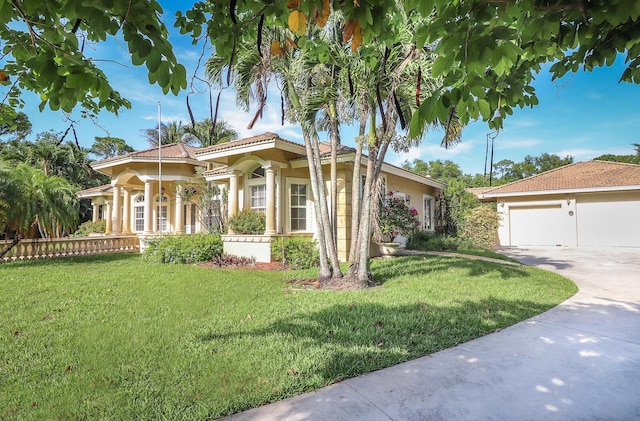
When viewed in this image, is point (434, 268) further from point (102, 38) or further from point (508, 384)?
point (102, 38)

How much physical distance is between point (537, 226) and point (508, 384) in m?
19.7

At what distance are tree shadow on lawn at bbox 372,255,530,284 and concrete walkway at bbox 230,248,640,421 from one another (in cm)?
406

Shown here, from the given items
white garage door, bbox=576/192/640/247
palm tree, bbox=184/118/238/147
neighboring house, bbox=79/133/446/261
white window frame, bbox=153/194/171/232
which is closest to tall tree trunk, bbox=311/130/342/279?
neighboring house, bbox=79/133/446/261

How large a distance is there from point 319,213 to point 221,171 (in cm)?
714

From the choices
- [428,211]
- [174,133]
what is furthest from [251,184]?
[174,133]

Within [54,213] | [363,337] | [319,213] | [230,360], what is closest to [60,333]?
[230,360]

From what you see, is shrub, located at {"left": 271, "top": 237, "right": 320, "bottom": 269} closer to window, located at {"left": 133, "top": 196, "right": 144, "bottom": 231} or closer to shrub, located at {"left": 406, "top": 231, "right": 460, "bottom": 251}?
shrub, located at {"left": 406, "top": 231, "right": 460, "bottom": 251}

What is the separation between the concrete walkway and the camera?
9.12ft

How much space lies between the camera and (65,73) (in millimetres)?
1968

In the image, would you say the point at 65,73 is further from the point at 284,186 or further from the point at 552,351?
the point at 284,186

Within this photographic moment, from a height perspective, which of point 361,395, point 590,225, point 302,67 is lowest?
point 361,395

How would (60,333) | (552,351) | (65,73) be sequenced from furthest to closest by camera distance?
(60,333), (552,351), (65,73)

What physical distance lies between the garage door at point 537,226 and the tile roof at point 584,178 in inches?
47.7

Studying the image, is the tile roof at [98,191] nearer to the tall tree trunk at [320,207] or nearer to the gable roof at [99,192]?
the gable roof at [99,192]
